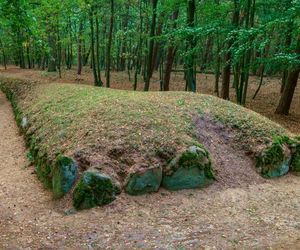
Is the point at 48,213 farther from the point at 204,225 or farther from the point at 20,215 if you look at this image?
the point at 204,225

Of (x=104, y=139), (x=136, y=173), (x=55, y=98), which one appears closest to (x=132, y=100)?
(x=104, y=139)

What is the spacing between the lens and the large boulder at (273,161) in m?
7.36

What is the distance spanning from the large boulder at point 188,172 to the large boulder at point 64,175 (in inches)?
68.6

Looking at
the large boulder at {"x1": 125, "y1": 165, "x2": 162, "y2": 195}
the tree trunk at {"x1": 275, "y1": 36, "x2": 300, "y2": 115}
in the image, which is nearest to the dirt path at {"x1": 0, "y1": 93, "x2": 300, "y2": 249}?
the large boulder at {"x1": 125, "y1": 165, "x2": 162, "y2": 195}

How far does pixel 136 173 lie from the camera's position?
6.21m

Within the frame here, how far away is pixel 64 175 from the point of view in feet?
20.3

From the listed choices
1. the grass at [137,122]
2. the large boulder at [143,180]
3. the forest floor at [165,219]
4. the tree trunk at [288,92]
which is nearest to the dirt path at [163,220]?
the forest floor at [165,219]

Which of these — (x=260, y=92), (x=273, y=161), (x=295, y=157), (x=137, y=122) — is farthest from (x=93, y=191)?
(x=260, y=92)

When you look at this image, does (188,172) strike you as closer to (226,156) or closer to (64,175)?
(226,156)

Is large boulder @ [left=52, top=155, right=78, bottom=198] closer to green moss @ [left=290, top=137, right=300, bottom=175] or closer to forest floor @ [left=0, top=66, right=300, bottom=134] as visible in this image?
green moss @ [left=290, top=137, right=300, bottom=175]

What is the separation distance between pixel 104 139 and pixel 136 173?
A: 1.16m

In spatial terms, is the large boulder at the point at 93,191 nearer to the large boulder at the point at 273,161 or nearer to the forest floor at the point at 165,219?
the forest floor at the point at 165,219

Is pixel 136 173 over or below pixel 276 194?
over

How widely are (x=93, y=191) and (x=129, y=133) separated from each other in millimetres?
1662
